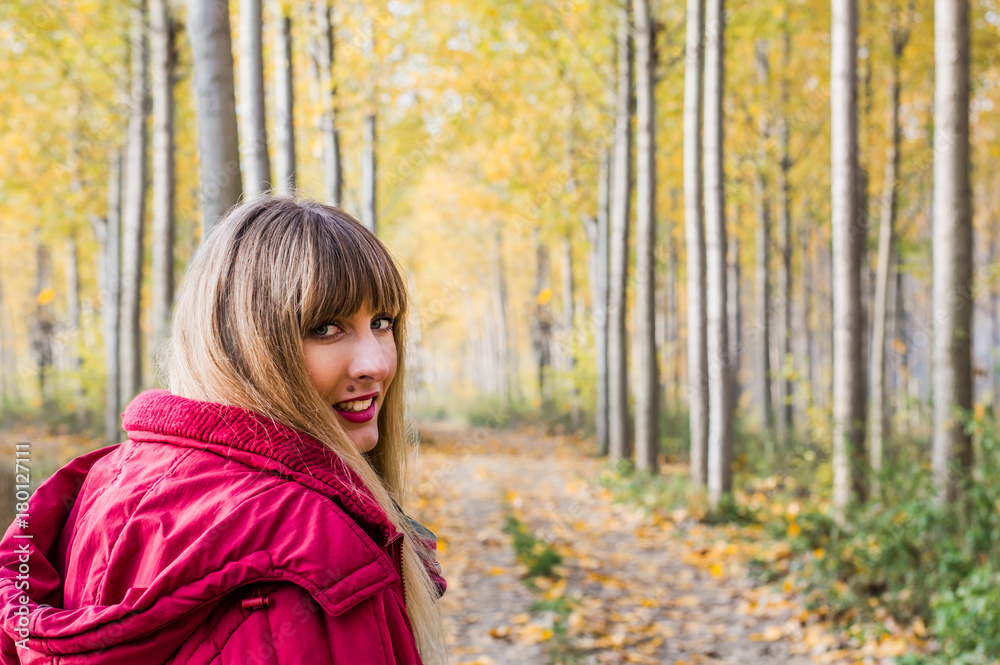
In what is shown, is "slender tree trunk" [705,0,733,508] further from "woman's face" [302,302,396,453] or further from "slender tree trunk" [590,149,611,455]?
"woman's face" [302,302,396,453]

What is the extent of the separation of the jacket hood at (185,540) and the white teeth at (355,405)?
0.14 metres

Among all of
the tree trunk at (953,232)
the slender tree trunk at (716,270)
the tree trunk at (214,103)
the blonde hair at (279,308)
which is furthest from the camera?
the slender tree trunk at (716,270)

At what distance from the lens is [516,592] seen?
5.42 m

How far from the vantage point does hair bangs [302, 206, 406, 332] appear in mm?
1159

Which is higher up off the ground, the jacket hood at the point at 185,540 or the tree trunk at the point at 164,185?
the tree trunk at the point at 164,185

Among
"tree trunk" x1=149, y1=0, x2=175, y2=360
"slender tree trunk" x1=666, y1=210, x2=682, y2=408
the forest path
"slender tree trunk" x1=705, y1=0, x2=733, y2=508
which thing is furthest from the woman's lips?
"slender tree trunk" x1=666, y1=210, x2=682, y2=408

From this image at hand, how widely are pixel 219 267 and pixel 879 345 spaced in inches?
420

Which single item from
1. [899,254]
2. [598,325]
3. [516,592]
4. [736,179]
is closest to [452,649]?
[516,592]

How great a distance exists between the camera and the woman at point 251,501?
0.91 metres

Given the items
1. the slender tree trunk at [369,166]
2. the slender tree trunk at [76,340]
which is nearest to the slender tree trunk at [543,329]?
the slender tree trunk at [369,166]

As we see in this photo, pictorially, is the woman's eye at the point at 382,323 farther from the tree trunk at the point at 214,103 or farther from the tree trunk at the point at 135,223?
the tree trunk at the point at 135,223

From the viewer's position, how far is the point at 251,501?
0.96m

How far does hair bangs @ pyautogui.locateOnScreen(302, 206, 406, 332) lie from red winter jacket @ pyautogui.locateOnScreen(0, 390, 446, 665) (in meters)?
0.21

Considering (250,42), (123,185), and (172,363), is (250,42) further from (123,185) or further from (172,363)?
(123,185)
